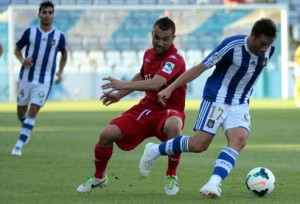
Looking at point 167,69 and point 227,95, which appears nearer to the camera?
point 227,95

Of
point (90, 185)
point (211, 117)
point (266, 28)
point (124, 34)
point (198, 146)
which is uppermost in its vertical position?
point (266, 28)

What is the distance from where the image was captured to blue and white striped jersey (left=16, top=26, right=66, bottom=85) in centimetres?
1574

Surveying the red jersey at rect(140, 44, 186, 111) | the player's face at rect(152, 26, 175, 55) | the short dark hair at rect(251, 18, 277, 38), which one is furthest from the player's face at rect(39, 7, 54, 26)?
the short dark hair at rect(251, 18, 277, 38)

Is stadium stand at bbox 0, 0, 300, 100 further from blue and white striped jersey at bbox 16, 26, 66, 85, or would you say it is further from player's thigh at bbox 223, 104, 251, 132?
player's thigh at bbox 223, 104, 251, 132

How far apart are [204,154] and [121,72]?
25.4 metres

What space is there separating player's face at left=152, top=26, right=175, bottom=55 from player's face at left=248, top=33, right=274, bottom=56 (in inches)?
33.5

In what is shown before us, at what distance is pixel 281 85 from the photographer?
135ft

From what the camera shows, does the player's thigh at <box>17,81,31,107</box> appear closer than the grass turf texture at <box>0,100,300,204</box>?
No

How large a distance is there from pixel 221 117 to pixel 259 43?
81 cm

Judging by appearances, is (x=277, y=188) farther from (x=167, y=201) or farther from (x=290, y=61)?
(x=290, y=61)

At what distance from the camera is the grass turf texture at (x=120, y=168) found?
31.5 ft

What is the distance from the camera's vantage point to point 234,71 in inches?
377

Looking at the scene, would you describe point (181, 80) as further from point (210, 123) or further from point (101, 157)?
point (101, 157)

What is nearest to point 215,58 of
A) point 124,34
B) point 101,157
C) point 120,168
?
point 101,157
